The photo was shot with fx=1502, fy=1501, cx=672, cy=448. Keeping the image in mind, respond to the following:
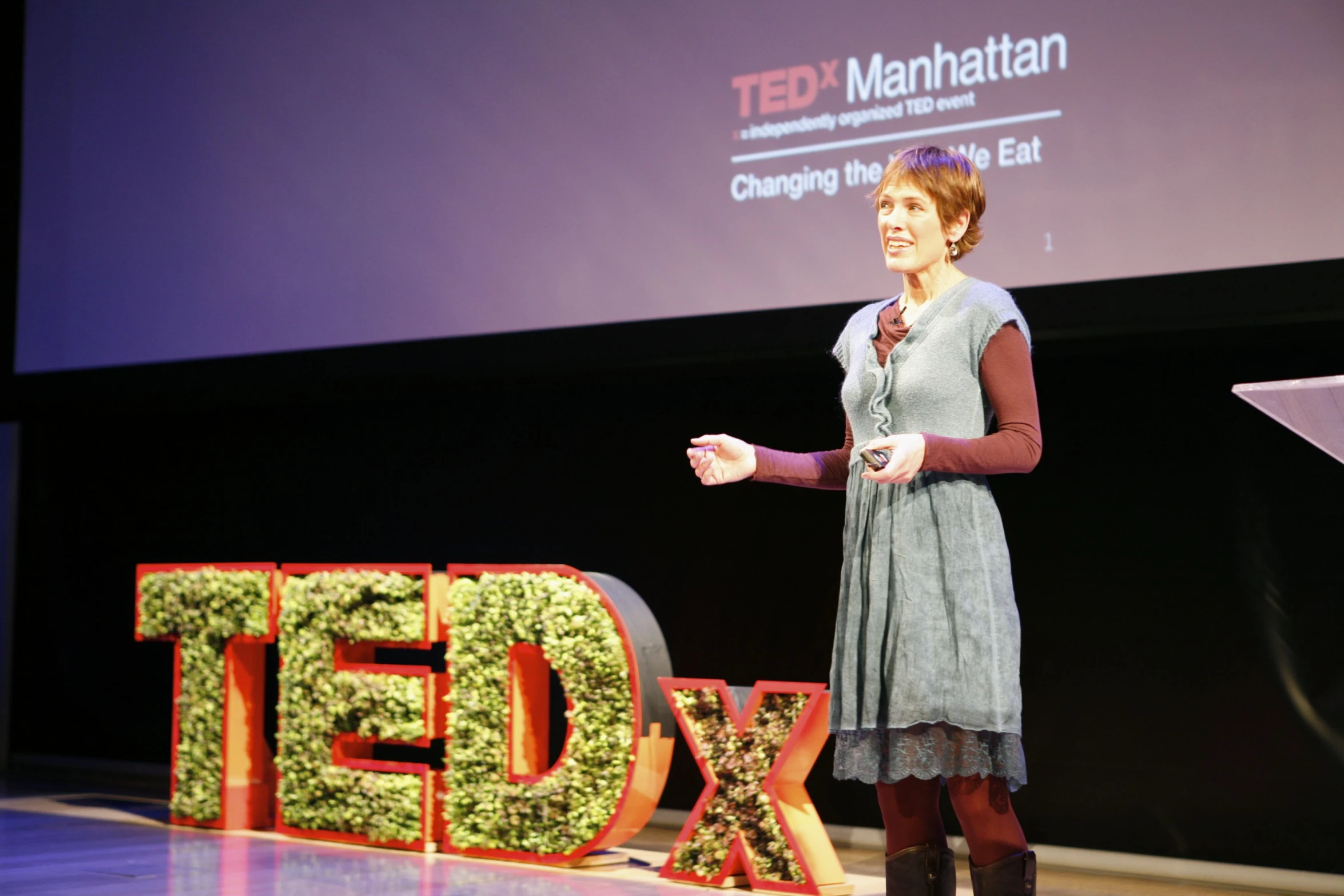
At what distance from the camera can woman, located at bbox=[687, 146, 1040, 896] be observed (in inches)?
79.0

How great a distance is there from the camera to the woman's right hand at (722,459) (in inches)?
84.0

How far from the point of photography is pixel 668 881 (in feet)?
13.5

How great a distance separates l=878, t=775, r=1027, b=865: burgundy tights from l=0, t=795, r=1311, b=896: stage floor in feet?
6.52

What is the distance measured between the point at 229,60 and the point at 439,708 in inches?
105

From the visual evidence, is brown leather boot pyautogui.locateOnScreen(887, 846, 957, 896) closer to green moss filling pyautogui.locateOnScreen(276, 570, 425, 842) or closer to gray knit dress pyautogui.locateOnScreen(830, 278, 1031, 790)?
gray knit dress pyautogui.locateOnScreen(830, 278, 1031, 790)

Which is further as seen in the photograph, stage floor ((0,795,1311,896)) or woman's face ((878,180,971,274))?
stage floor ((0,795,1311,896))

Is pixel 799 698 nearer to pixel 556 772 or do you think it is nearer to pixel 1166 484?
pixel 556 772

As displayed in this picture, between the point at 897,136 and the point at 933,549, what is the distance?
239 cm

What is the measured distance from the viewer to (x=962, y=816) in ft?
6.63

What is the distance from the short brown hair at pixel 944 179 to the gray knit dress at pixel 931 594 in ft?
0.35

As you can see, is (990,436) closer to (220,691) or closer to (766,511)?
(766,511)

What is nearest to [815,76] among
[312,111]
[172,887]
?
[312,111]

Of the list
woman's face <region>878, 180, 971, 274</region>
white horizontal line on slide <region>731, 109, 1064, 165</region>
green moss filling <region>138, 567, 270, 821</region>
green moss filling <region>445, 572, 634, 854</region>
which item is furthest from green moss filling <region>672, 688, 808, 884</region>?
woman's face <region>878, 180, 971, 274</region>

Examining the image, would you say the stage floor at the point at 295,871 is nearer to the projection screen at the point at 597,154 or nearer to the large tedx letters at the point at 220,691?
the large tedx letters at the point at 220,691
